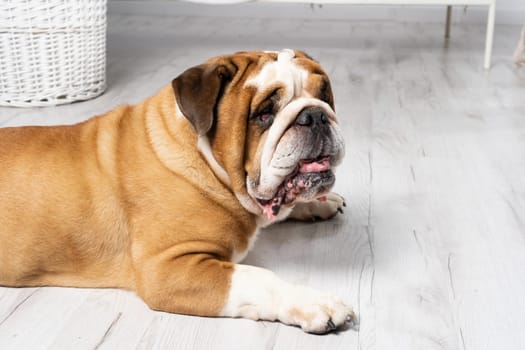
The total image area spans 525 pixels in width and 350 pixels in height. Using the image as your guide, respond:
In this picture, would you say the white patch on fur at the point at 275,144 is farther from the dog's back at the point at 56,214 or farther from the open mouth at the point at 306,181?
the dog's back at the point at 56,214

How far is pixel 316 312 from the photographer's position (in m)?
1.41

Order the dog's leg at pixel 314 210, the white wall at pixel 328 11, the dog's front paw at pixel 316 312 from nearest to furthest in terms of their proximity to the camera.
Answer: the dog's front paw at pixel 316 312, the dog's leg at pixel 314 210, the white wall at pixel 328 11

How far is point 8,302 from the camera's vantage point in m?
1.55

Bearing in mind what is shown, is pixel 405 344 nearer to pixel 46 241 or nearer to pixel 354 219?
pixel 354 219

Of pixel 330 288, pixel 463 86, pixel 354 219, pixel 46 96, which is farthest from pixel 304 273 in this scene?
pixel 463 86

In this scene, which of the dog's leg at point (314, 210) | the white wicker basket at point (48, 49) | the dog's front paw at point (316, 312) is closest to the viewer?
the dog's front paw at point (316, 312)

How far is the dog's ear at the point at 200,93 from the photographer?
143 cm

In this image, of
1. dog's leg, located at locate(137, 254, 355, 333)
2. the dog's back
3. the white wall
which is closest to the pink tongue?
dog's leg, located at locate(137, 254, 355, 333)

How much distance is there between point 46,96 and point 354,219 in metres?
1.54

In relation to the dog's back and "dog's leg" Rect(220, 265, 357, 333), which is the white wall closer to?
the dog's back

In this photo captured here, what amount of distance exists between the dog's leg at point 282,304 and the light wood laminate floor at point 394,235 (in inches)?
0.9

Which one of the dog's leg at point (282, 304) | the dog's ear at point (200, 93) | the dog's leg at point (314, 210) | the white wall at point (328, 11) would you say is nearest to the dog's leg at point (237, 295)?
the dog's leg at point (282, 304)

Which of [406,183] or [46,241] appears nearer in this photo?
[46,241]

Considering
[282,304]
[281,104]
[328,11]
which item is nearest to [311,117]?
[281,104]
